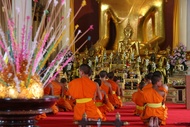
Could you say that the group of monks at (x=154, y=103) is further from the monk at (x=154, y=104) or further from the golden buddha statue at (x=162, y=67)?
the golden buddha statue at (x=162, y=67)

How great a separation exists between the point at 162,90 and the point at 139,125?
709 mm

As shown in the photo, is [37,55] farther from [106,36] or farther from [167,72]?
[106,36]

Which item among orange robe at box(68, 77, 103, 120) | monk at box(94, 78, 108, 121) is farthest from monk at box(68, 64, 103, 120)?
monk at box(94, 78, 108, 121)

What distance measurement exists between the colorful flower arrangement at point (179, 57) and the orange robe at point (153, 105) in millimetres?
7776

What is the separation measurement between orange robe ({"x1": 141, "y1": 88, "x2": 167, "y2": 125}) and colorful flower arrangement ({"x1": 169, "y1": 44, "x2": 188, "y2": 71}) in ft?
25.5

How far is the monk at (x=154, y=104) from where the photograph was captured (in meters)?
6.77

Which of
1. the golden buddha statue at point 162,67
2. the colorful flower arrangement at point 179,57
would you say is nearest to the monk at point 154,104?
the golden buddha statue at point 162,67

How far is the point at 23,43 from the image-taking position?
8.83 ft

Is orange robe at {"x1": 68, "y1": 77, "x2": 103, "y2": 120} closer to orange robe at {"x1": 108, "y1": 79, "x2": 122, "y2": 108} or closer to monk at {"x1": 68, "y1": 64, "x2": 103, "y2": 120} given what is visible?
monk at {"x1": 68, "y1": 64, "x2": 103, "y2": 120}

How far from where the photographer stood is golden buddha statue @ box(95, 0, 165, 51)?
1722cm

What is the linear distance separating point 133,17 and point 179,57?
3.68 m

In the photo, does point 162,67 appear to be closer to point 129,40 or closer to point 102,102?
point 129,40

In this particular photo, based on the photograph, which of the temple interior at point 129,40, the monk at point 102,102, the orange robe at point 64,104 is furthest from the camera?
the temple interior at point 129,40

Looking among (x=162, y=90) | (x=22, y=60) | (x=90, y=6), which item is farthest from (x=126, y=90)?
(x=22, y=60)
